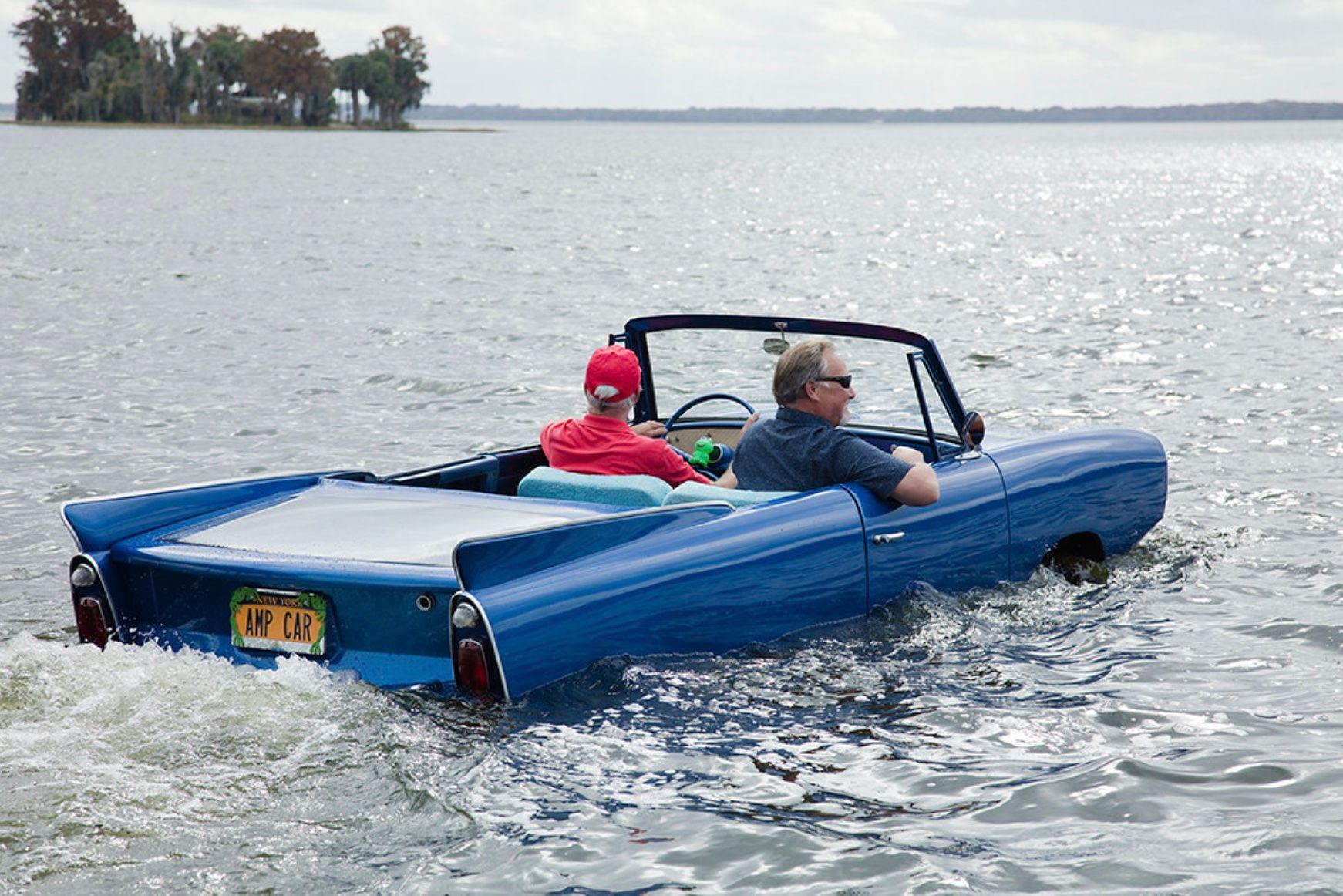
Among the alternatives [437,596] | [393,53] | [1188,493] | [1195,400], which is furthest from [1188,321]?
[393,53]

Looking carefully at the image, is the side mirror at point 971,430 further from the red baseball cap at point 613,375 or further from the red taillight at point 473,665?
the red taillight at point 473,665

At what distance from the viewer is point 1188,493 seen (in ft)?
30.8

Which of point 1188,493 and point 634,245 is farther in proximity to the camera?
point 634,245

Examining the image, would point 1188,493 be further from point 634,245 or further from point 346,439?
point 634,245

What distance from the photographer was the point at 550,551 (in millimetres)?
4883

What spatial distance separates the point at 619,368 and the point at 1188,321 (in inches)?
572

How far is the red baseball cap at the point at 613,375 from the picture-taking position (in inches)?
231

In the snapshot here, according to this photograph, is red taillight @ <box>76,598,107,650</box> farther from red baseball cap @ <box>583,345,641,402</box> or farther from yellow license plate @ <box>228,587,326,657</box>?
red baseball cap @ <box>583,345,641,402</box>

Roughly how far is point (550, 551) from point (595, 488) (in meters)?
0.81

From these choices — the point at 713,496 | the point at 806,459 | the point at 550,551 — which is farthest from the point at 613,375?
the point at 550,551

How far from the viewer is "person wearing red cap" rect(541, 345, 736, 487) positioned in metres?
5.90

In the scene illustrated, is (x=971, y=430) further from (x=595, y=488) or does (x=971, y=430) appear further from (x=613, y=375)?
(x=595, y=488)

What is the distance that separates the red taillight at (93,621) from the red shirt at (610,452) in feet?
5.49

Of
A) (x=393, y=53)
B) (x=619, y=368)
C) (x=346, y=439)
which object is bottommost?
(x=346, y=439)
